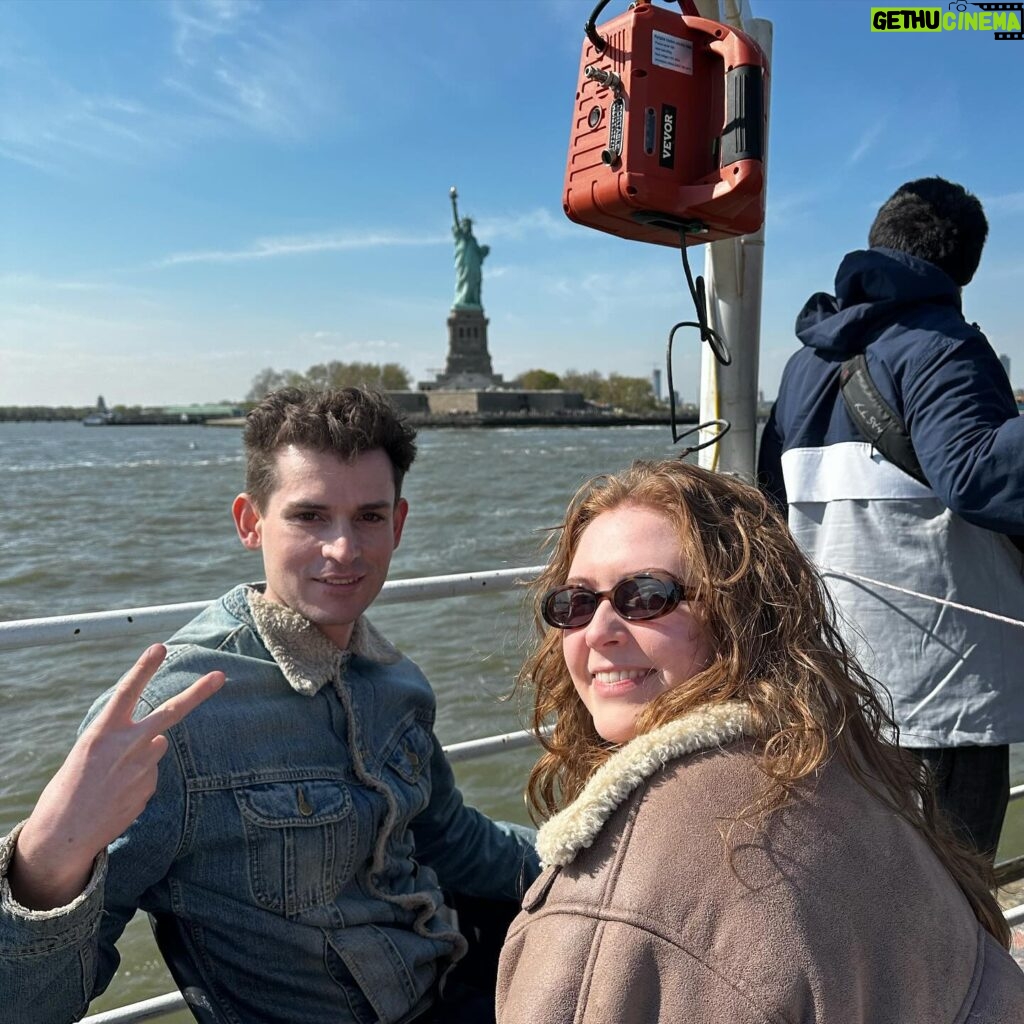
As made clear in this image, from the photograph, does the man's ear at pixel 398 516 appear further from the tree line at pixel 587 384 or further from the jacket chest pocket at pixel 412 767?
the tree line at pixel 587 384

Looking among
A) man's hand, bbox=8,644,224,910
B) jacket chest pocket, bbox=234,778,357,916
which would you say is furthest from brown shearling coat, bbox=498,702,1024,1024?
jacket chest pocket, bbox=234,778,357,916

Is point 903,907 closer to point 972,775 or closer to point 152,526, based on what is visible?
point 972,775

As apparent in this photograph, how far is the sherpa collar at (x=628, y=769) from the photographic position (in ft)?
2.94

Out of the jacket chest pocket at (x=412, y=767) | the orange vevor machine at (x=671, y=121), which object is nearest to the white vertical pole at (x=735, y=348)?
the orange vevor machine at (x=671, y=121)

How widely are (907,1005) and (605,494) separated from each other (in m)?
0.61

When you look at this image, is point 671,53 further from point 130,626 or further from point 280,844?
point 280,844

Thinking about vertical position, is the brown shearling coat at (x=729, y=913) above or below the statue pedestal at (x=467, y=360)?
below

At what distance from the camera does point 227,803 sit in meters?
1.39

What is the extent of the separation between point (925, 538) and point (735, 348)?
0.88 m

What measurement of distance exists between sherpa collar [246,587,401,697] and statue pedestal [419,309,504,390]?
69.1 meters

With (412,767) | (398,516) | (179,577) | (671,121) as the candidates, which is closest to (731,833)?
(412,767)

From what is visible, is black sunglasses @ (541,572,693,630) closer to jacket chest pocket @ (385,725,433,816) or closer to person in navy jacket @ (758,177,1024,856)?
jacket chest pocket @ (385,725,433,816)

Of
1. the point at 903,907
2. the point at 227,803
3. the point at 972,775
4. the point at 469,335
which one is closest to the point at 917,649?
the point at 972,775

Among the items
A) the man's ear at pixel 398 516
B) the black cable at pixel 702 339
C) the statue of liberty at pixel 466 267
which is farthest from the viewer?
the statue of liberty at pixel 466 267
